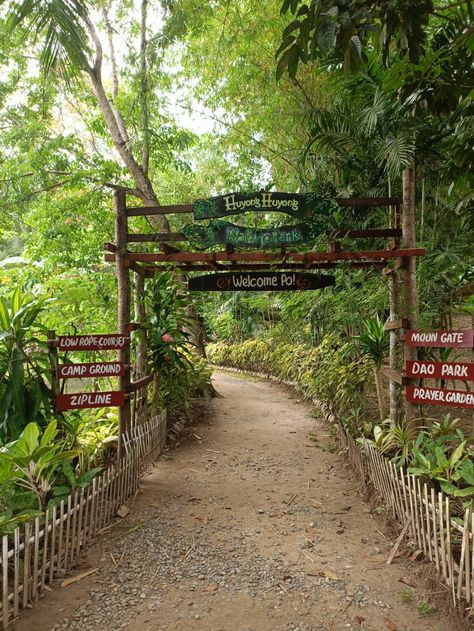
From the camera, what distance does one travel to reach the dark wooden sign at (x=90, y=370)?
12.4 ft

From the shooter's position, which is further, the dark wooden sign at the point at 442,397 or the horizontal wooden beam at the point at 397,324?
the horizontal wooden beam at the point at 397,324

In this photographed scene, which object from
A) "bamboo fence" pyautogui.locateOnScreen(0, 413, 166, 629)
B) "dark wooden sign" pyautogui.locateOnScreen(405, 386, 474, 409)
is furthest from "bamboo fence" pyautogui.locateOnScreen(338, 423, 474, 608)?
"bamboo fence" pyautogui.locateOnScreen(0, 413, 166, 629)

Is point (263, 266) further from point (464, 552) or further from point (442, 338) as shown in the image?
point (464, 552)

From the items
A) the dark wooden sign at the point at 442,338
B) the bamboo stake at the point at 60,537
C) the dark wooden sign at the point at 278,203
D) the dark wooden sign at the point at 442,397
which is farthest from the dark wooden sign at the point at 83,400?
the dark wooden sign at the point at 442,338

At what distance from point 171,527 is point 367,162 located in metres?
5.72

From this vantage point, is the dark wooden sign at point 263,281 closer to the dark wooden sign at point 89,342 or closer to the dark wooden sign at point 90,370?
the dark wooden sign at point 89,342

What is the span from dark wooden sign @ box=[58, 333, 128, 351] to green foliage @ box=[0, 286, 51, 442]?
0.64ft

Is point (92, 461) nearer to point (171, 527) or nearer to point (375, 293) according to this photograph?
point (171, 527)

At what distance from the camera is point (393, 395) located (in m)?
4.82

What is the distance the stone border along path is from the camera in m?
2.59

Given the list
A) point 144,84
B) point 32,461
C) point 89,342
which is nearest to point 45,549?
point 32,461

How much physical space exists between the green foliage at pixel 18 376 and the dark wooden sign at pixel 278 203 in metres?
2.17

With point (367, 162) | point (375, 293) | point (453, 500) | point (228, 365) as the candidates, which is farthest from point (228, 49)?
point (228, 365)

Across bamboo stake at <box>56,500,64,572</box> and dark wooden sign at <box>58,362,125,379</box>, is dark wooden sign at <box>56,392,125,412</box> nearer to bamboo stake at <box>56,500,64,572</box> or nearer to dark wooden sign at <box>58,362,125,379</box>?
dark wooden sign at <box>58,362,125,379</box>
